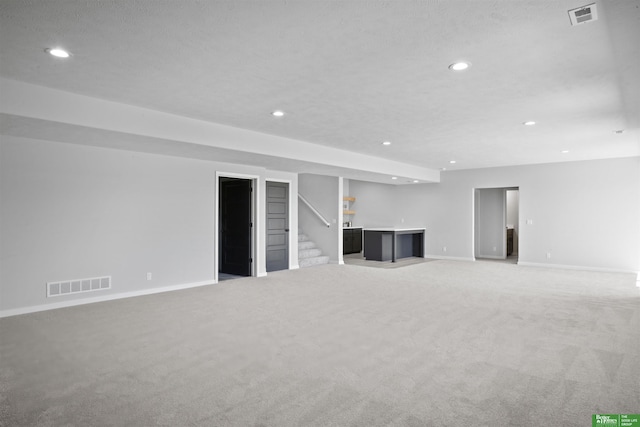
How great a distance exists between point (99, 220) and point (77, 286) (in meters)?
0.94

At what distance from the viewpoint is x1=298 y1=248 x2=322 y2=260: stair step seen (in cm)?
941

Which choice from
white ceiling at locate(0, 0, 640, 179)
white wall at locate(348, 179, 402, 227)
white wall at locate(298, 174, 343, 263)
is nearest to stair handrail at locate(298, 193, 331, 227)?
white wall at locate(298, 174, 343, 263)

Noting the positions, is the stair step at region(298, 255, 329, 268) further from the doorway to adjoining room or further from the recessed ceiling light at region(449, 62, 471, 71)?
the recessed ceiling light at region(449, 62, 471, 71)

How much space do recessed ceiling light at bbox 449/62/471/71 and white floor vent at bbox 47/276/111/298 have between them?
5199 millimetres

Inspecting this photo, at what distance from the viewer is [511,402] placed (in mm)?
2420

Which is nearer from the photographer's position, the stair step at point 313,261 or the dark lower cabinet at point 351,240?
the stair step at point 313,261

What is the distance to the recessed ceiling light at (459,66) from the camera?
3.20 metres

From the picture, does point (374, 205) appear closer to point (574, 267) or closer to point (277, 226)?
point (277, 226)

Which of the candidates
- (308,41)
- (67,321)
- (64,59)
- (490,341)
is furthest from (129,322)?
(490,341)

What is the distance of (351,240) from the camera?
39.3ft

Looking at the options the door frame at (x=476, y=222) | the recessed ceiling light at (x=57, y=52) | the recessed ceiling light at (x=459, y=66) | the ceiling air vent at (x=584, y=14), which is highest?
the recessed ceiling light at (x=57, y=52)

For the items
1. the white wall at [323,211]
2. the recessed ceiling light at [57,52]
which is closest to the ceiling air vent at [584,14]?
the recessed ceiling light at [57,52]

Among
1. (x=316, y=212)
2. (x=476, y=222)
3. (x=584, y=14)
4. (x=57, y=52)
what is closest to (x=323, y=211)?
(x=316, y=212)

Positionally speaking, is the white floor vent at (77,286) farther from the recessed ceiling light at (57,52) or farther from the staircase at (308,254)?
the staircase at (308,254)
